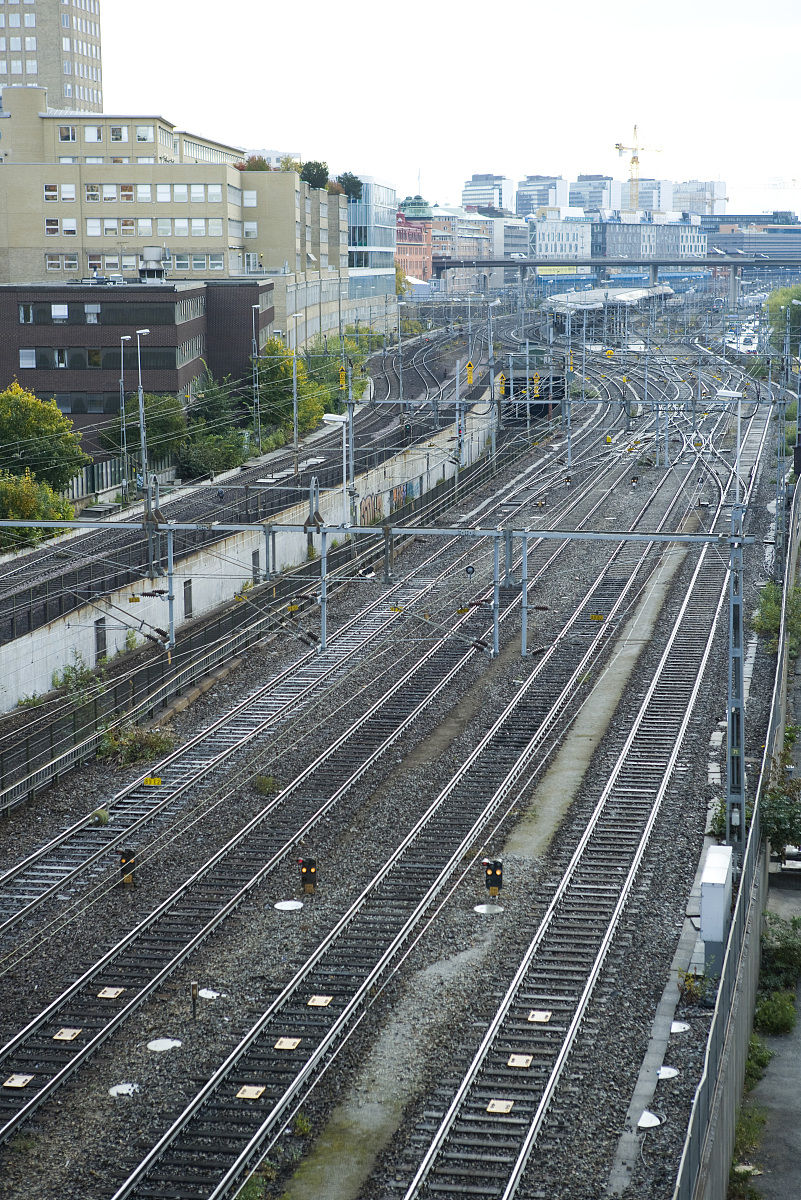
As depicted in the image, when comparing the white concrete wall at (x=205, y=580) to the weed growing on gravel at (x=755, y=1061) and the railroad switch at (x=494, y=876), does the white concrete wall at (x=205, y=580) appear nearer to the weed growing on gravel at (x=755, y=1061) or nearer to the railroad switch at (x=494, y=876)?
the railroad switch at (x=494, y=876)

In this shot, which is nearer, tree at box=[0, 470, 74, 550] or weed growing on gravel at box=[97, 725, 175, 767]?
weed growing on gravel at box=[97, 725, 175, 767]

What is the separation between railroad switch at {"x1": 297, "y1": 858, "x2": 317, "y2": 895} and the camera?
19750 millimetres

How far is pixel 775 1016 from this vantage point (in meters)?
16.9

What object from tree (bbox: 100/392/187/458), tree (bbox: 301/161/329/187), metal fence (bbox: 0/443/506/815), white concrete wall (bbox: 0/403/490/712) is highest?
tree (bbox: 301/161/329/187)

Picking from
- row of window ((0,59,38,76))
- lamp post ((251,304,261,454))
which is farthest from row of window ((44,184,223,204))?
row of window ((0,59,38,76))

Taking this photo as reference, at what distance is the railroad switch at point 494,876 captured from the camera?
19.7 metres

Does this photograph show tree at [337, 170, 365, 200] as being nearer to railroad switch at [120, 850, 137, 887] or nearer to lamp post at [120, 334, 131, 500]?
lamp post at [120, 334, 131, 500]

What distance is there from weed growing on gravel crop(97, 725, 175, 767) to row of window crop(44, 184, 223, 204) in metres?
47.5

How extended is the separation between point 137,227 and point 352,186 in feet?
130

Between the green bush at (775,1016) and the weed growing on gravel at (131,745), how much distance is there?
492 inches

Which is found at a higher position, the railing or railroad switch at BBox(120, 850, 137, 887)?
the railing

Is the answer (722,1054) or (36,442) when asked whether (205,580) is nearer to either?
(36,442)

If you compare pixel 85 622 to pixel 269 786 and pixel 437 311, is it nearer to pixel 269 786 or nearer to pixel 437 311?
pixel 269 786

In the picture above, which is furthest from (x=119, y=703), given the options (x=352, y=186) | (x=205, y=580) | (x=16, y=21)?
(x=16, y=21)
